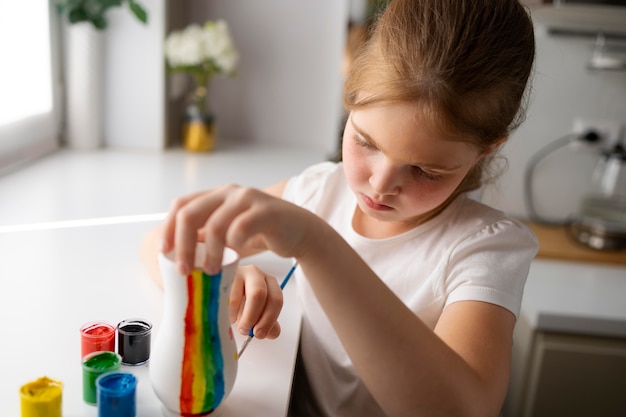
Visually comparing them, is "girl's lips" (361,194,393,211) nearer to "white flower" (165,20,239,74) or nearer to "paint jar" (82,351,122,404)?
"paint jar" (82,351,122,404)

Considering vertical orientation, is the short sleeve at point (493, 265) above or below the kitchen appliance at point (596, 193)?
above

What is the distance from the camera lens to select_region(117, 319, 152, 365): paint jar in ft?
2.31

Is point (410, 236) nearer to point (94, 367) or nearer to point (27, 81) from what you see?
point (94, 367)

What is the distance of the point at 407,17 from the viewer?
80cm

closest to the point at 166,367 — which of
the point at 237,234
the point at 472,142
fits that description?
the point at 237,234

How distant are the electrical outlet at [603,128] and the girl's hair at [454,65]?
44.6 inches

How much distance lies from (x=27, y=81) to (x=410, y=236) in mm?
1117

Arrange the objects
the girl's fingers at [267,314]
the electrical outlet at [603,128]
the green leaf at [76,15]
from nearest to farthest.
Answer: the girl's fingers at [267,314], the green leaf at [76,15], the electrical outlet at [603,128]

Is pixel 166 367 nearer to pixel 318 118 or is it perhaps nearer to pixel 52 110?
pixel 52 110

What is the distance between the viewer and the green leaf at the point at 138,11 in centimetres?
163

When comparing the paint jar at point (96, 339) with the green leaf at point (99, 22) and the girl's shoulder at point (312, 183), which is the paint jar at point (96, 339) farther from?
the green leaf at point (99, 22)

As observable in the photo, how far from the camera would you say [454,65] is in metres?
0.75

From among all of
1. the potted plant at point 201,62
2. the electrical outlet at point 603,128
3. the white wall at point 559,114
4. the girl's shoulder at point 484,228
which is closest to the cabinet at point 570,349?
the white wall at point 559,114

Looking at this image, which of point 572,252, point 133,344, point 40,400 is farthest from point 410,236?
point 572,252
